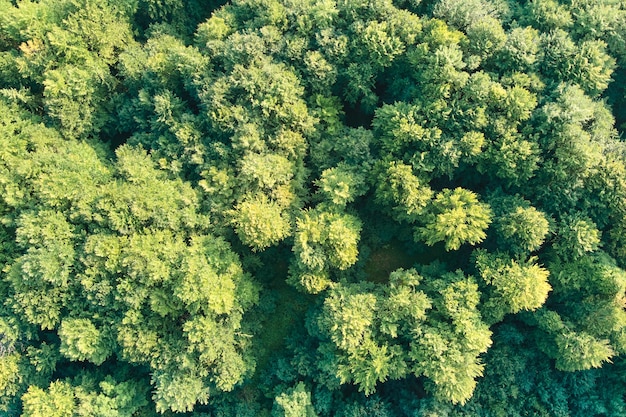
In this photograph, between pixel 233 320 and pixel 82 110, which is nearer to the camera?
pixel 233 320

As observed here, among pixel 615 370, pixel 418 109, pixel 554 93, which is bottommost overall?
pixel 615 370

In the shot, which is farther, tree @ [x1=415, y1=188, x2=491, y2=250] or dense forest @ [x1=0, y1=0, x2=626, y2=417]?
dense forest @ [x1=0, y1=0, x2=626, y2=417]

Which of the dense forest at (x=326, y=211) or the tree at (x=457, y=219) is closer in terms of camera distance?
the tree at (x=457, y=219)

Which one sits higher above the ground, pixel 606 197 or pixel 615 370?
pixel 606 197

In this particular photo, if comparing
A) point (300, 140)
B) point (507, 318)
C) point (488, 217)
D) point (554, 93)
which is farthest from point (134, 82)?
point (507, 318)

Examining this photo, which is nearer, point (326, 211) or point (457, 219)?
point (457, 219)

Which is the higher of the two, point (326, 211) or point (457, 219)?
point (457, 219)

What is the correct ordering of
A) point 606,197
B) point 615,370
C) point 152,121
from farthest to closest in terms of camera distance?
point 152,121, point 615,370, point 606,197

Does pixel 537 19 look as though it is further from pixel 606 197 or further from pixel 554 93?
pixel 606 197
